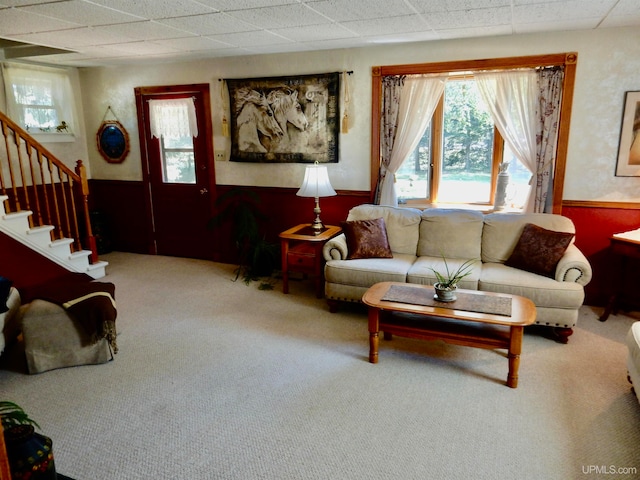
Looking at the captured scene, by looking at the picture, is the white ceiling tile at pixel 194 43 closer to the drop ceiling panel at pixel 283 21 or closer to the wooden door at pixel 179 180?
the drop ceiling panel at pixel 283 21

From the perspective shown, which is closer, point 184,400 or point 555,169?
point 184,400

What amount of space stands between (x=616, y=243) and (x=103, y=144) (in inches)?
237

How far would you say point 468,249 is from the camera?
4094 millimetres

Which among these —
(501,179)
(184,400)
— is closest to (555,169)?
(501,179)

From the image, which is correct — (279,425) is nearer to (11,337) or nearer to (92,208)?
(11,337)

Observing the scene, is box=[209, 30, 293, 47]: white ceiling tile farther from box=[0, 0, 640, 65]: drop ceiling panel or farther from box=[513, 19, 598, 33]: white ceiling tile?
box=[513, 19, 598, 33]: white ceiling tile

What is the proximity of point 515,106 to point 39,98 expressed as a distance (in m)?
5.41

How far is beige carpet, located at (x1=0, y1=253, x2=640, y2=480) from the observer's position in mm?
2213

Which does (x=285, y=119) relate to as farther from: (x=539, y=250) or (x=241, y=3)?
(x=539, y=250)

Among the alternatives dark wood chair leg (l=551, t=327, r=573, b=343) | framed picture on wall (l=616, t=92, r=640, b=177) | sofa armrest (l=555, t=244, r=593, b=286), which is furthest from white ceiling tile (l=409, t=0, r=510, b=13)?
dark wood chair leg (l=551, t=327, r=573, b=343)

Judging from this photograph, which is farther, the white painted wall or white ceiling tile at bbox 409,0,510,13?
the white painted wall

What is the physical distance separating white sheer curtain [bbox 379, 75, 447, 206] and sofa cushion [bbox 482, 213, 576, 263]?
104 cm

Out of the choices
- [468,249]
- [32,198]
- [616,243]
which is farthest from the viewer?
[32,198]

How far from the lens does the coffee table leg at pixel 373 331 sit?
3.10 m
